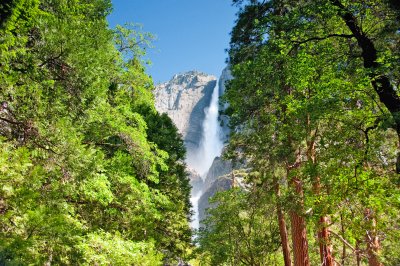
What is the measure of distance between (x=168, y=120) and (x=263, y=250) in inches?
470

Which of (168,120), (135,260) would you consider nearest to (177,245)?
(168,120)

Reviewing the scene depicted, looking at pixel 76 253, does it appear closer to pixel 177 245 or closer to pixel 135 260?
pixel 135 260

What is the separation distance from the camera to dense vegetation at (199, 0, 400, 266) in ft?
23.4

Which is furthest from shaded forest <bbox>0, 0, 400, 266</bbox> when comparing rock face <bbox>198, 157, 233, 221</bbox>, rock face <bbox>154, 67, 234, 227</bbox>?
rock face <bbox>154, 67, 234, 227</bbox>

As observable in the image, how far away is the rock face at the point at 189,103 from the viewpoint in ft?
475

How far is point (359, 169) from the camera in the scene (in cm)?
795

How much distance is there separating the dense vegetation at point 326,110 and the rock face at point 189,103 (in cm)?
12417

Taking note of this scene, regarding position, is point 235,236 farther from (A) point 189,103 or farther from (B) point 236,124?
(A) point 189,103

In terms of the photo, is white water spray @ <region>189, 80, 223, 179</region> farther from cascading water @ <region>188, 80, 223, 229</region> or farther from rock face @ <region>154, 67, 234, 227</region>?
rock face @ <region>154, 67, 234, 227</region>

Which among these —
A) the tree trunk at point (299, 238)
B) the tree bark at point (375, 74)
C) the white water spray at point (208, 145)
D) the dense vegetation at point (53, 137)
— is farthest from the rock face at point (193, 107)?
the tree bark at point (375, 74)

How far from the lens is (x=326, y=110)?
7.11 m

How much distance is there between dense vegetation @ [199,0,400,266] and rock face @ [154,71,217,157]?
124 m

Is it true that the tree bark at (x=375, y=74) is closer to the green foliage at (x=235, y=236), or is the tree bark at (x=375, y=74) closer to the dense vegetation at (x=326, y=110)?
the dense vegetation at (x=326, y=110)

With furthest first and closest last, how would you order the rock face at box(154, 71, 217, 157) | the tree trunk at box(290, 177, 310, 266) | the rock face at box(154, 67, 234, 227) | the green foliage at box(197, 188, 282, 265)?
the rock face at box(154, 71, 217, 157)
the rock face at box(154, 67, 234, 227)
the green foliage at box(197, 188, 282, 265)
the tree trunk at box(290, 177, 310, 266)
